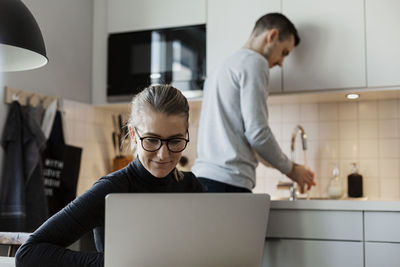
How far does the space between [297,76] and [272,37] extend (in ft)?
1.00

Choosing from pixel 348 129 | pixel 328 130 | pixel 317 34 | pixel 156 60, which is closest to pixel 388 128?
pixel 348 129

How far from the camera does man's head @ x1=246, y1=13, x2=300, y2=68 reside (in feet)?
7.79

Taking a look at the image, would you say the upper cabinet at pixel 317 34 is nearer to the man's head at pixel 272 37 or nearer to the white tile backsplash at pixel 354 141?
the man's head at pixel 272 37

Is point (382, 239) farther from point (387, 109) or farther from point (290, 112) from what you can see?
point (290, 112)

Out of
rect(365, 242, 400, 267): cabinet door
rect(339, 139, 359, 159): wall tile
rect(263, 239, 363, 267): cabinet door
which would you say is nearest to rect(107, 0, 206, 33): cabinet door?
rect(339, 139, 359, 159): wall tile

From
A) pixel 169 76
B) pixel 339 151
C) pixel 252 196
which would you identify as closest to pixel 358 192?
pixel 339 151

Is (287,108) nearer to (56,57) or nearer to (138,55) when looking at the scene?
(138,55)

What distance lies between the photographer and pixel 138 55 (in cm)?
291

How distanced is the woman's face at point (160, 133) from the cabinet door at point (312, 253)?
1117 mm

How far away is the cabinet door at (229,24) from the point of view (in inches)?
106

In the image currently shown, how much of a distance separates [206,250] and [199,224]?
49 mm

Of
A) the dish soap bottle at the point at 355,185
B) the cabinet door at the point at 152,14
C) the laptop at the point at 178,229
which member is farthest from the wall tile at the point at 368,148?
the laptop at the point at 178,229

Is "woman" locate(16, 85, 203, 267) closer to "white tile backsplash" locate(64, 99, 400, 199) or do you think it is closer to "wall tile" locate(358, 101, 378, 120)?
"white tile backsplash" locate(64, 99, 400, 199)

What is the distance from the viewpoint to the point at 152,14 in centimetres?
291
